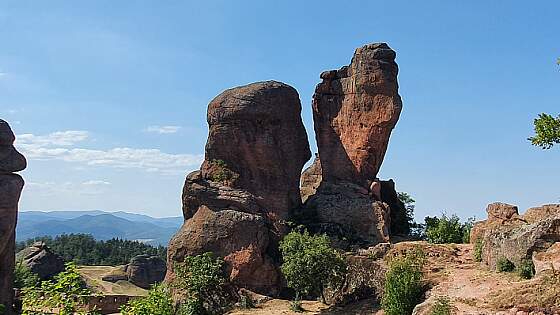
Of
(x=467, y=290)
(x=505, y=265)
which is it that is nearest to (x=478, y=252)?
(x=505, y=265)

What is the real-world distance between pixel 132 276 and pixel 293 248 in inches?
1891

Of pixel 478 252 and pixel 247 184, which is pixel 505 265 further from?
pixel 247 184

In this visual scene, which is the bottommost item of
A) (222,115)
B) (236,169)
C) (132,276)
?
(132,276)

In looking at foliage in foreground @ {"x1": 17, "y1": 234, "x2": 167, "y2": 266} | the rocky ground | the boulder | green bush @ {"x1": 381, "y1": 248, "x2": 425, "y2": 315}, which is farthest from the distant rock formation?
foliage in foreground @ {"x1": 17, "y1": 234, "x2": 167, "y2": 266}

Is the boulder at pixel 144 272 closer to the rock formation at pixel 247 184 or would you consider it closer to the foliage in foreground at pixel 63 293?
the rock formation at pixel 247 184

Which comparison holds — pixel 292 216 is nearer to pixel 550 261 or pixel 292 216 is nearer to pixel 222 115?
pixel 222 115

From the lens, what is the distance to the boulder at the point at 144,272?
249ft

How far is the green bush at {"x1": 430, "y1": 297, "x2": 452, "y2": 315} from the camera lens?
21.1 metres

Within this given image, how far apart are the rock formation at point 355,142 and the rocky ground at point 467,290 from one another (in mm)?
6116

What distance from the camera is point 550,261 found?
22.8 metres

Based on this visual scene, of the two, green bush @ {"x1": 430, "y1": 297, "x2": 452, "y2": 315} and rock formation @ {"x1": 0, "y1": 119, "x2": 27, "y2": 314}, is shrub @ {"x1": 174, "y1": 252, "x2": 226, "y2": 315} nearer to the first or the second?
rock formation @ {"x1": 0, "y1": 119, "x2": 27, "y2": 314}

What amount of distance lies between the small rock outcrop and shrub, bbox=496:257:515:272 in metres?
44.8

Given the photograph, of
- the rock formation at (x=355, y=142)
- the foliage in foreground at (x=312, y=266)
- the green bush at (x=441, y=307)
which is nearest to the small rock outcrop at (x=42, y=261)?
the rock formation at (x=355, y=142)

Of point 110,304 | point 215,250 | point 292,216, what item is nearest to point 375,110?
point 292,216
